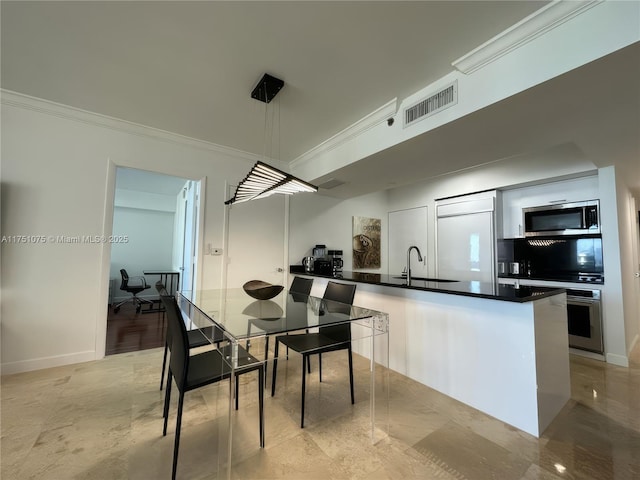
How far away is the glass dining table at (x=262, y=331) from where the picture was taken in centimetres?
134

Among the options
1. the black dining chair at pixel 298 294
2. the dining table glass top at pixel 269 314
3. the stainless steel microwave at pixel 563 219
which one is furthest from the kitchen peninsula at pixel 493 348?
the stainless steel microwave at pixel 563 219

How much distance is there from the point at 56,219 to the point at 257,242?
2159mm

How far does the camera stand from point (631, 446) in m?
1.63

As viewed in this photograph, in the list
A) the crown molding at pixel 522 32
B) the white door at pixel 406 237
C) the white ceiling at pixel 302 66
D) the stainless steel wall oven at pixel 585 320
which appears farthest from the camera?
the white door at pixel 406 237

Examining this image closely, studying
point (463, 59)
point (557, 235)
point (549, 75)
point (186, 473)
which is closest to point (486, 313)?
point (549, 75)

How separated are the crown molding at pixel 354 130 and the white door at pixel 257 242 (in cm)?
84

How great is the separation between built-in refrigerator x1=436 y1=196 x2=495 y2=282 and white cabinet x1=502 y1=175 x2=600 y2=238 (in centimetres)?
27

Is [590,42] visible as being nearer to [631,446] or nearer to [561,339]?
[561,339]

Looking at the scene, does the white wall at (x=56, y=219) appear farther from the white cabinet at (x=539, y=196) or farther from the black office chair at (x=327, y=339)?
the white cabinet at (x=539, y=196)

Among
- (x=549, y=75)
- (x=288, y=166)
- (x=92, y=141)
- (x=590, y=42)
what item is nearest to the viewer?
(x=590, y=42)

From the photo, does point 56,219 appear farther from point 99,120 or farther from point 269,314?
point 269,314

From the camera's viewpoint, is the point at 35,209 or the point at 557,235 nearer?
the point at 35,209

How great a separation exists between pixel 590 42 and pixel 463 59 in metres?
0.69

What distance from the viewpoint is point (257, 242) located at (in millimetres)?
3857
